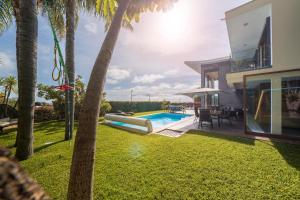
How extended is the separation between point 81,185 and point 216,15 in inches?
520

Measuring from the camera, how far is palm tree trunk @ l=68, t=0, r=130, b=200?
7.61ft

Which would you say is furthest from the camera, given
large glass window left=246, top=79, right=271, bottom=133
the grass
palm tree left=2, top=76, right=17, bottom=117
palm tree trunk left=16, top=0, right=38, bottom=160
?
palm tree left=2, top=76, right=17, bottom=117

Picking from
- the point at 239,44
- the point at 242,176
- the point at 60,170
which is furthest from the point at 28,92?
the point at 239,44

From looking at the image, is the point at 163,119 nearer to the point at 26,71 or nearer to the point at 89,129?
the point at 26,71

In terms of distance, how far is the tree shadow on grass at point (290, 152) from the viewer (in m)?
4.97

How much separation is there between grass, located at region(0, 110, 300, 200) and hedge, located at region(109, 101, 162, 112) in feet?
57.9

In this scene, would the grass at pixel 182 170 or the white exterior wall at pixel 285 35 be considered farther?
the white exterior wall at pixel 285 35

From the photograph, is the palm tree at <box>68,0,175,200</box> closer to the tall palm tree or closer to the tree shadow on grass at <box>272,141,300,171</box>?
the tall palm tree

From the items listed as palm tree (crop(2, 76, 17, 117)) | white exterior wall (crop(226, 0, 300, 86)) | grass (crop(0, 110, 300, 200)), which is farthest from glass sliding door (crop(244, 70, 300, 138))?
palm tree (crop(2, 76, 17, 117))

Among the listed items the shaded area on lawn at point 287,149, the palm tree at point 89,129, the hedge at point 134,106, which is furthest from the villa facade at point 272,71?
the hedge at point 134,106

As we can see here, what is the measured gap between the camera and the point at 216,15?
37.1 feet

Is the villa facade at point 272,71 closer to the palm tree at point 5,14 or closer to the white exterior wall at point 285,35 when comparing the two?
the white exterior wall at point 285,35

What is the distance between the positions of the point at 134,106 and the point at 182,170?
76.0ft

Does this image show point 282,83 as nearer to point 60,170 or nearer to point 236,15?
point 236,15
